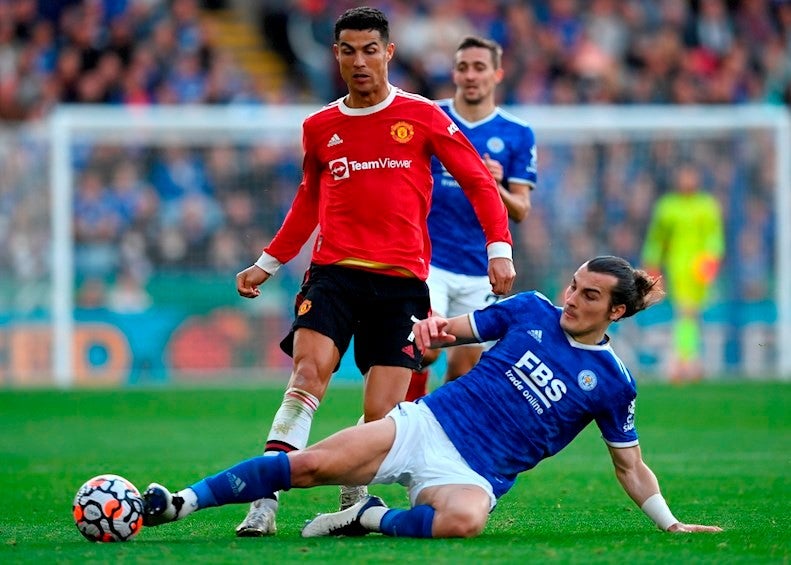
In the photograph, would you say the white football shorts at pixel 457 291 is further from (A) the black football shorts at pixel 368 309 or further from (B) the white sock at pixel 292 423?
(B) the white sock at pixel 292 423

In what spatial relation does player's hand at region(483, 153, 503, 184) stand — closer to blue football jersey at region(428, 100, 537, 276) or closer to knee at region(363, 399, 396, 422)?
blue football jersey at region(428, 100, 537, 276)

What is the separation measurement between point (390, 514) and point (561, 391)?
0.96 meters

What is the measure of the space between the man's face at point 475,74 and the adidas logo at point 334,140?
2.54 meters

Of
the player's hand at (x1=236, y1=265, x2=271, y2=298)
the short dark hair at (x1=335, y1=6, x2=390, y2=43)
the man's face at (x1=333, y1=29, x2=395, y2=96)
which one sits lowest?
the player's hand at (x1=236, y1=265, x2=271, y2=298)

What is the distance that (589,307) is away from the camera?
6820mm

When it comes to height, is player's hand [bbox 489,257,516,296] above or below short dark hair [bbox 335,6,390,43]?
below

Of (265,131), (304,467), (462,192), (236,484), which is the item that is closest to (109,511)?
(236,484)

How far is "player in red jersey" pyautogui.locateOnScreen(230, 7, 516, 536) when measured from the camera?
731cm

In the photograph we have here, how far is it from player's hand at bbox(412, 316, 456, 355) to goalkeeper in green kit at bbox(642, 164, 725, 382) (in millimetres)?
12386

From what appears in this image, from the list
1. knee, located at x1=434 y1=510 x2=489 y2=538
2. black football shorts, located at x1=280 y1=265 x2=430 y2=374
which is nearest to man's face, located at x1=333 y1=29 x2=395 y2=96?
black football shorts, located at x1=280 y1=265 x2=430 y2=374

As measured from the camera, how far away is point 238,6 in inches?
974

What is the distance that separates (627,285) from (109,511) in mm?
2529

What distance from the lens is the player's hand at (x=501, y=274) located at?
711 cm

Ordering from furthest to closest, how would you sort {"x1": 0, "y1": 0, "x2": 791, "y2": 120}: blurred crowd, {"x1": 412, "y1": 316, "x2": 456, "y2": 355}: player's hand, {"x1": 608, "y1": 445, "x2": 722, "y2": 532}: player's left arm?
{"x1": 0, "y1": 0, "x2": 791, "y2": 120}: blurred crowd < {"x1": 608, "y1": 445, "x2": 722, "y2": 532}: player's left arm < {"x1": 412, "y1": 316, "x2": 456, "y2": 355}: player's hand
